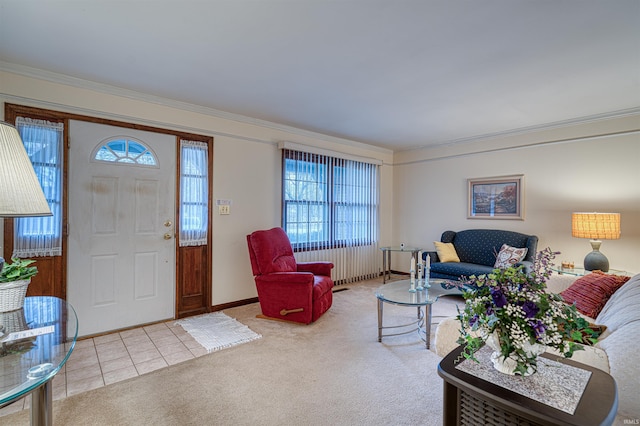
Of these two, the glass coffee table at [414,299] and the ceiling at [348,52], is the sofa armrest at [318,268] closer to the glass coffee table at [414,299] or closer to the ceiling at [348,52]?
the glass coffee table at [414,299]

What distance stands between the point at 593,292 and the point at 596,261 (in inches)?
60.8

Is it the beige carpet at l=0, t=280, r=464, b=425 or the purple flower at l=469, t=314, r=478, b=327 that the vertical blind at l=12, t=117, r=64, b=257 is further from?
the purple flower at l=469, t=314, r=478, b=327

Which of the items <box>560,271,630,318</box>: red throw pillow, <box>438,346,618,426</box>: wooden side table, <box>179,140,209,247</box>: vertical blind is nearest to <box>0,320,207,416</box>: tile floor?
<box>179,140,209,247</box>: vertical blind

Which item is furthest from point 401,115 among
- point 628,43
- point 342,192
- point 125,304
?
point 125,304

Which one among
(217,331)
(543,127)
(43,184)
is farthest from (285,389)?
(543,127)

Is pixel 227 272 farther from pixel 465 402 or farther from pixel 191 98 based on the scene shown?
pixel 465 402

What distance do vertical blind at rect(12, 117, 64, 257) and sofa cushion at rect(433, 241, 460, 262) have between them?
469cm

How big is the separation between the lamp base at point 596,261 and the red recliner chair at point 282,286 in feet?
9.73

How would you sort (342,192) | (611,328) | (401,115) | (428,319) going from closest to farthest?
(611,328) → (428,319) → (401,115) → (342,192)

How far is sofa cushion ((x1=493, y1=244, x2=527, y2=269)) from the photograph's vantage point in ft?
13.1

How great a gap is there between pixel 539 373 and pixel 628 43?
8.08 feet

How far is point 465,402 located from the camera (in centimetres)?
116

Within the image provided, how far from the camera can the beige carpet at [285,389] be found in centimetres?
182

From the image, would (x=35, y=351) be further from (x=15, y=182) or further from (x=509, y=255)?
(x=509, y=255)
